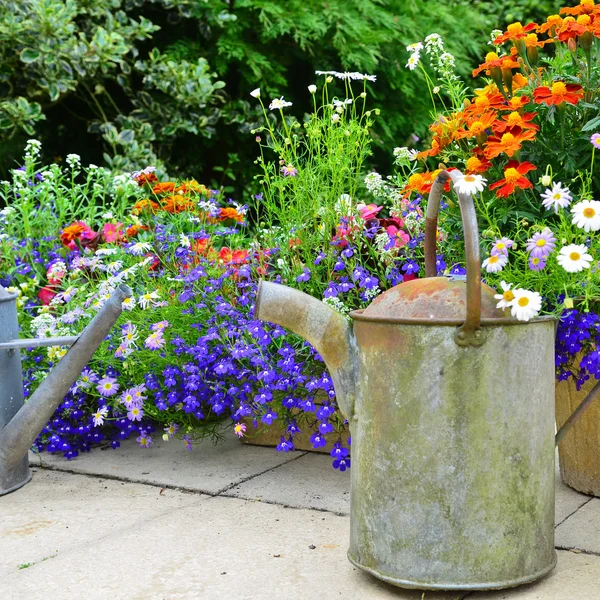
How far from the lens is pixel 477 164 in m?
2.23

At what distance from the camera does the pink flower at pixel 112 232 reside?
11.5ft

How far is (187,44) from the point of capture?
621 cm

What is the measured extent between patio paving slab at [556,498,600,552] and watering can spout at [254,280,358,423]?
68 centimetres

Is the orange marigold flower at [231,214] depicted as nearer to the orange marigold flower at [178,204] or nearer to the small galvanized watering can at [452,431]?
the orange marigold flower at [178,204]

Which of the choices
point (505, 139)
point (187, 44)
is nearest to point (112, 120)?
point (187, 44)

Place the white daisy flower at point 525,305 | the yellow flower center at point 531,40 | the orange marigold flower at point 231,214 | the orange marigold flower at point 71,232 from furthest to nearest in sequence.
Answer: the orange marigold flower at point 71,232 < the orange marigold flower at point 231,214 < the yellow flower center at point 531,40 < the white daisy flower at point 525,305

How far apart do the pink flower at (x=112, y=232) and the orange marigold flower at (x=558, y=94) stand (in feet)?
6.15

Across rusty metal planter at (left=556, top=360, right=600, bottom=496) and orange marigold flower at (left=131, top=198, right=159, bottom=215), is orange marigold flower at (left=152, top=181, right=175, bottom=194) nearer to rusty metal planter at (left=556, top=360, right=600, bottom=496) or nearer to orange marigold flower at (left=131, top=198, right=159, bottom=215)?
orange marigold flower at (left=131, top=198, right=159, bottom=215)

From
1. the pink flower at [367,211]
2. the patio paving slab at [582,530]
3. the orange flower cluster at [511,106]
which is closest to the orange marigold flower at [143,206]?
the pink flower at [367,211]

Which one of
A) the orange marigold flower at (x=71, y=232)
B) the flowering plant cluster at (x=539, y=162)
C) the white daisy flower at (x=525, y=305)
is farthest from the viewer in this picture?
the orange marigold flower at (x=71, y=232)

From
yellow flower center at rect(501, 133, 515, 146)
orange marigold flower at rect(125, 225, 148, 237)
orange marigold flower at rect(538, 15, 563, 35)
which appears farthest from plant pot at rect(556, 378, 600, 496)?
orange marigold flower at rect(125, 225, 148, 237)

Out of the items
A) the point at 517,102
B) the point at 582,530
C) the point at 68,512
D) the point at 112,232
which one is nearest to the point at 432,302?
the point at 517,102

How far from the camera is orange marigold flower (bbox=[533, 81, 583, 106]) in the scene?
7.08 ft

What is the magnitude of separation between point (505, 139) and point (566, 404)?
81cm
